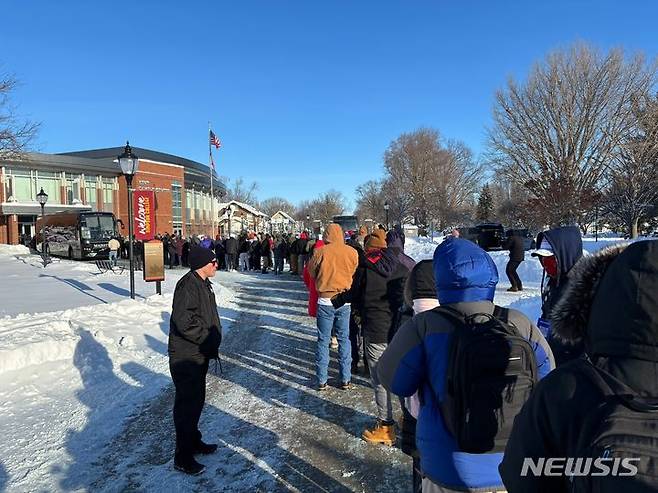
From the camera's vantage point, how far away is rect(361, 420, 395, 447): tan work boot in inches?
174

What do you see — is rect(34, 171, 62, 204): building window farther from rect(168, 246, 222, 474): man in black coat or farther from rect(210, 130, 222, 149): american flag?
rect(168, 246, 222, 474): man in black coat

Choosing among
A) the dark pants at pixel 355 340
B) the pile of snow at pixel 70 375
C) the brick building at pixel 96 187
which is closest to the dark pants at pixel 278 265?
the pile of snow at pixel 70 375

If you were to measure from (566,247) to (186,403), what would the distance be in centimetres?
345

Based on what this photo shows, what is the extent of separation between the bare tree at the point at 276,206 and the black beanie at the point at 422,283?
106 meters

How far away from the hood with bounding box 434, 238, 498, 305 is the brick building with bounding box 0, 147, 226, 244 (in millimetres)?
41203

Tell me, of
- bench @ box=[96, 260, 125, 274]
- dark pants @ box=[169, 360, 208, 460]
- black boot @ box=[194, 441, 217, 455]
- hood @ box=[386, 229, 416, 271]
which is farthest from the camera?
bench @ box=[96, 260, 125, 274]

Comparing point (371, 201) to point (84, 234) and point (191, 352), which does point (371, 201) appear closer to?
point (84, 234)

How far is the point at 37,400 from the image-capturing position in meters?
5.63

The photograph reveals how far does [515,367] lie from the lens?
1.76 m

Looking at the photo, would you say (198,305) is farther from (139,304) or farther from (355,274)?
(139,304)

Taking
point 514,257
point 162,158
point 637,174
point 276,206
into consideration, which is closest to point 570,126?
point 637,174

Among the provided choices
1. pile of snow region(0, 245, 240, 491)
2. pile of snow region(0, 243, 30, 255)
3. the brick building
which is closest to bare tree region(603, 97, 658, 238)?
pile of snow region(0, 245, 240, 491)

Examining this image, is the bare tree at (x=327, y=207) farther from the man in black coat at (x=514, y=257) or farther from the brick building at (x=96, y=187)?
the man in black coat at (x=514, y=257)

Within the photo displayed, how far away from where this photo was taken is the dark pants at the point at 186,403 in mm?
3984
